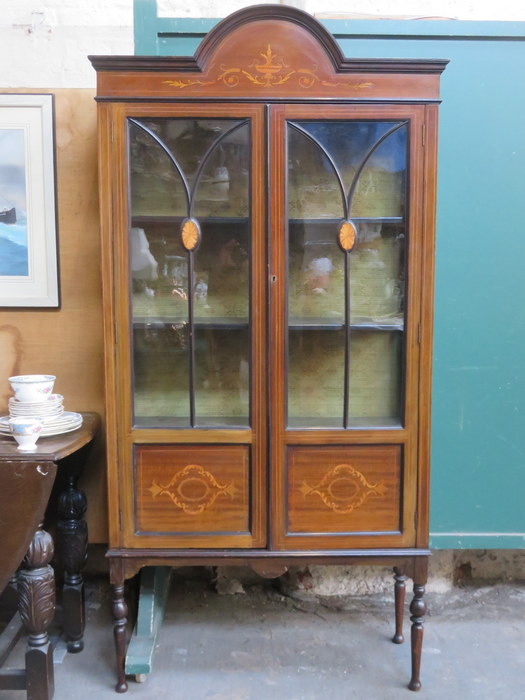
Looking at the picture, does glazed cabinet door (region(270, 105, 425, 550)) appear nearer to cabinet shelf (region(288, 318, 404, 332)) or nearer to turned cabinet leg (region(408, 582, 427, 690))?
cabinet shelf (region(288, 318, 404, 332))

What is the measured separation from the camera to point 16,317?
2.16 m

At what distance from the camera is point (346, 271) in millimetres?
1716

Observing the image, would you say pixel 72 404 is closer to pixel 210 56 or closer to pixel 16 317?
pixel 16 317

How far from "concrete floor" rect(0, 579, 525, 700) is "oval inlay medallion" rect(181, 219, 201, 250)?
140 cm

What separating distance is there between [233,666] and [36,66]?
2269mm

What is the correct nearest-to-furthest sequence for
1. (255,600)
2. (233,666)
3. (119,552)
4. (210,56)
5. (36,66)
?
(210,56)
(119,552)
(233,666)
(36,66)
(255,600)

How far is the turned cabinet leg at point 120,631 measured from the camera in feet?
5.64

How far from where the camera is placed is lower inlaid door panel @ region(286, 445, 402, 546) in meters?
1.70

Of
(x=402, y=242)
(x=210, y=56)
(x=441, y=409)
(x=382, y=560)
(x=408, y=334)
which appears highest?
(x=210, y=56)

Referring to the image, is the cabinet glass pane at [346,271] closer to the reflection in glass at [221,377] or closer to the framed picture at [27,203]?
the reflection in glass at [221,377]

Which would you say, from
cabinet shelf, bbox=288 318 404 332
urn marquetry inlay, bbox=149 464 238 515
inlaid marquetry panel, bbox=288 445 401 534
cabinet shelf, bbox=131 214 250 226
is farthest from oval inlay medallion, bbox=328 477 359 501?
cabinet shelf, bbox=131 214 250 226

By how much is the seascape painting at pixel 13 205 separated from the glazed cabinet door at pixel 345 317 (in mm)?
1054

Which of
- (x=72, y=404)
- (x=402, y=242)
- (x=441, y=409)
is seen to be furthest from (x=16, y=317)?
(x=441, y=409)

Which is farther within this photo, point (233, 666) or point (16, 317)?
point (16, 317)
